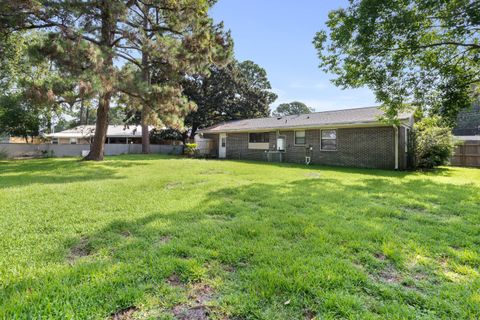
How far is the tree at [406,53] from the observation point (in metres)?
8.89

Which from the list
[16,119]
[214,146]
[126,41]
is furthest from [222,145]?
[16,119]

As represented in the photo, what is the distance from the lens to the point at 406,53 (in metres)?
9.81

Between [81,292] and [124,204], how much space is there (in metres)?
2.99

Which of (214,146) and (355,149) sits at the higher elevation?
(214,146)

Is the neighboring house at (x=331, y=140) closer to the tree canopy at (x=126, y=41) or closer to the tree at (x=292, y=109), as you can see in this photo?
the tree canopy at (x=126, y=41)

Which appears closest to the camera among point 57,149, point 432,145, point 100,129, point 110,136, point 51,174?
point 51,174

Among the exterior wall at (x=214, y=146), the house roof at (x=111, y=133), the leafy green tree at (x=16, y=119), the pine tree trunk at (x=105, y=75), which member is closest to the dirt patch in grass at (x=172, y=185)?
the pine tree trunk at (x=105, y=75)

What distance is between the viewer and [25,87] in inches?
376

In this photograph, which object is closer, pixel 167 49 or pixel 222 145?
pixel 167 49

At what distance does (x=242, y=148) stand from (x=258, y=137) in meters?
1.65

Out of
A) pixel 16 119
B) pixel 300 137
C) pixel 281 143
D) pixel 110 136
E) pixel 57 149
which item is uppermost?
pixel 16 119

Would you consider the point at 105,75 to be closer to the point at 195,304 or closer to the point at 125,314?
the point at 125,314

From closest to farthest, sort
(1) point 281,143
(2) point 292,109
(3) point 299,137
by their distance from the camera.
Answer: (3) point 299,137 → (1) point 281,143 → (2) point 292,109

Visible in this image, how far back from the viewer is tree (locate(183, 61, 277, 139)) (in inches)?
1029
